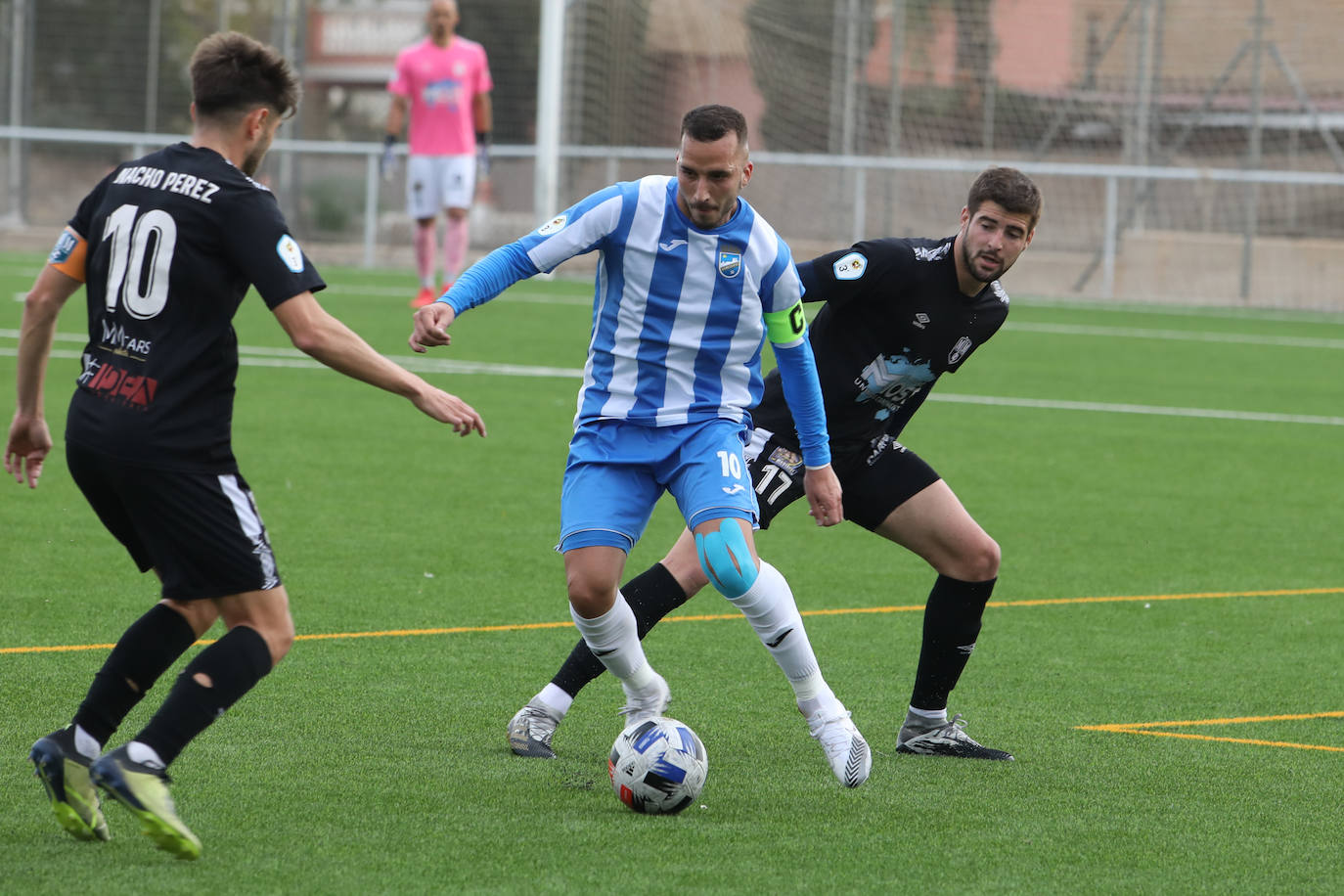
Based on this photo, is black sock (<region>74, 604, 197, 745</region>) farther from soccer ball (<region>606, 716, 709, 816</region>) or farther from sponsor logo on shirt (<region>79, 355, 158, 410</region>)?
soccer ball (<region>606, 716, 709, 816</region>)

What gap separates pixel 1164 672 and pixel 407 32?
33.7 m

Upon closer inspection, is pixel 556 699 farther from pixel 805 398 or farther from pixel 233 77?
pixel 233 77

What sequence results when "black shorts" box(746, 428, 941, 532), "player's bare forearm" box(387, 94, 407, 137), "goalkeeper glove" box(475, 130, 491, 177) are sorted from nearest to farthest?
"black shorts" box(746, 428, 941, 532) < "player's bare forearm" box(387, 94, 407, 137) < "goalkeeper glove" box(475, 130, 491, 177)

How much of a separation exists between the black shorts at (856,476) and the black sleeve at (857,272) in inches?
16.9

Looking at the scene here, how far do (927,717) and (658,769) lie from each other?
1046 millimetres

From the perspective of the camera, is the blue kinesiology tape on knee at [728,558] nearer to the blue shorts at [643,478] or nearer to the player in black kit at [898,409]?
the blue shorts at [643,478]

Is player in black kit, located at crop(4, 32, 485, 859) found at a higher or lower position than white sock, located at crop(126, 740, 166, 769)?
higher

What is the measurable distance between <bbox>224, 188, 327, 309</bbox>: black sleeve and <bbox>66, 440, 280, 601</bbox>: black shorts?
0.40 metres

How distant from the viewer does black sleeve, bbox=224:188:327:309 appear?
361 cm

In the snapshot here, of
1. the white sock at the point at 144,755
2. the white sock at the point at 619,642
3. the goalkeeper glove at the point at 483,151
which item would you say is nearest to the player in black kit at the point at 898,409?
the white sock at the point at 619,642

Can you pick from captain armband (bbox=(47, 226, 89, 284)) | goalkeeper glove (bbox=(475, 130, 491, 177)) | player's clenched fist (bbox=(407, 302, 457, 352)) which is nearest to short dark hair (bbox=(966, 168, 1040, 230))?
player's clenched fist (bbox=(407, 302, 457, 352))

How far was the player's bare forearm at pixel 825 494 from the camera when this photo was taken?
4.61 metres

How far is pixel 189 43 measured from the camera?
31.4m

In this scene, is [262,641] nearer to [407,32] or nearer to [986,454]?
[986,454]
